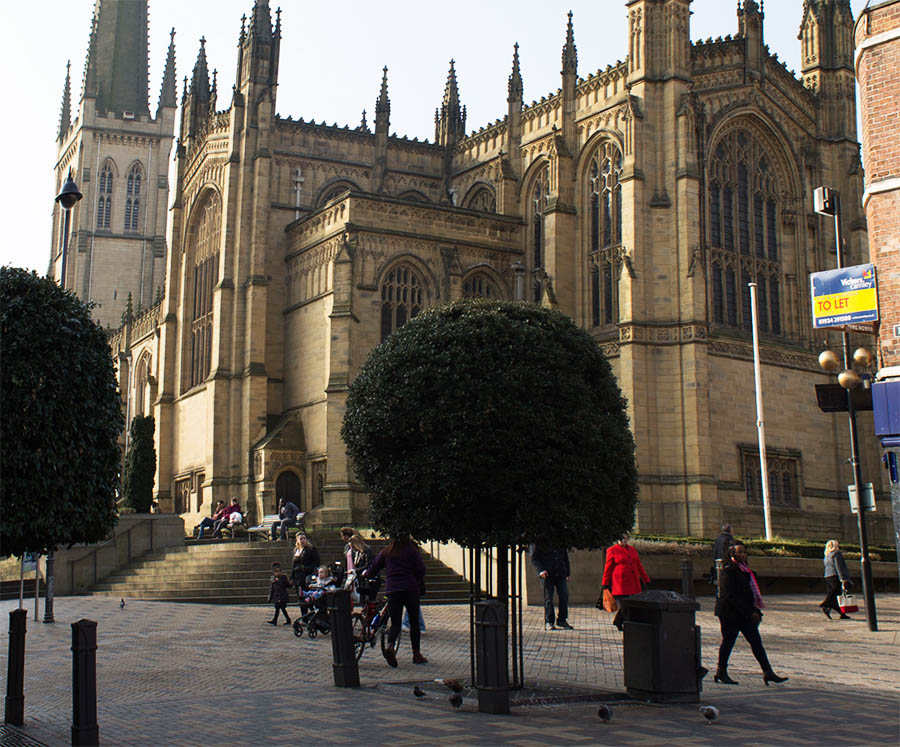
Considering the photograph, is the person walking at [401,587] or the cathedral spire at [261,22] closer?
the person walking at [401,587]

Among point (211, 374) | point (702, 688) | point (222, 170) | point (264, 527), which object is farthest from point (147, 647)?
point (222, 170)

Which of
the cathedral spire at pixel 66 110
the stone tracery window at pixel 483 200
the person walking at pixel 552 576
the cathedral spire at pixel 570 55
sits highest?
the cathedral spire at pixel 66 110

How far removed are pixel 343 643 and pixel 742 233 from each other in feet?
107

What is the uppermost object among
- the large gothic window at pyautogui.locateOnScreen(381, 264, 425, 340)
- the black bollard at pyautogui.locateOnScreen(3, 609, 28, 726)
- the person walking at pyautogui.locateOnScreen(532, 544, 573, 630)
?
the large gothic window at pyautogui.locateOnScreen(381, 264, 425, 340)

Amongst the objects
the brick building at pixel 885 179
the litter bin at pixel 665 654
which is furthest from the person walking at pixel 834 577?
the litter bin at pixel 665 654

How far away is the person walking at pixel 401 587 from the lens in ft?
48.1

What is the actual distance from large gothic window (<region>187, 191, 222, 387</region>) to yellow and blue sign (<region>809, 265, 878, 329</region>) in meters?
34.7

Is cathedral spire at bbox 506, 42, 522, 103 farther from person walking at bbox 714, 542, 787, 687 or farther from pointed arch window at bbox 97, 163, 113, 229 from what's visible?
pointed arch window at bbox 97, 163, 113, 229

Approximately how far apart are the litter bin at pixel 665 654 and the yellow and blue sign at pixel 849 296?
22.8ft

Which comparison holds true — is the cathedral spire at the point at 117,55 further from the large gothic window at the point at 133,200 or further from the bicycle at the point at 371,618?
the bicycle at the point at 371,618

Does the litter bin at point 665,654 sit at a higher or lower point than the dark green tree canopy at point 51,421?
lower

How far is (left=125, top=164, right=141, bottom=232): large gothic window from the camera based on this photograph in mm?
87250

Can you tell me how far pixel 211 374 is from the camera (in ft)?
148

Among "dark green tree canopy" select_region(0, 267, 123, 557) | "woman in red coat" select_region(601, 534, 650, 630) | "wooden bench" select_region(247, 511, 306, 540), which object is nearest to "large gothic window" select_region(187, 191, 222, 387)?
"wooden bench" select_region(247, 511, 306, 540)
